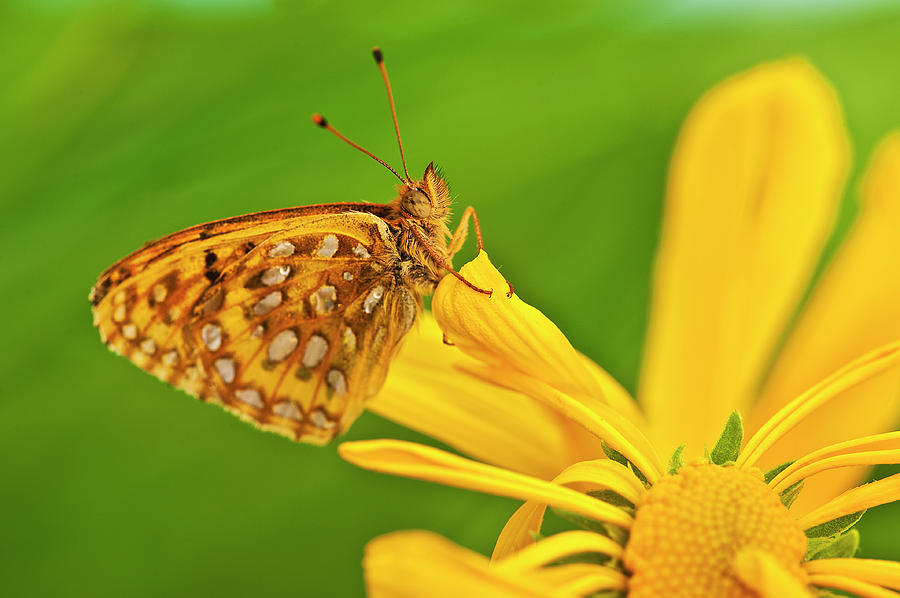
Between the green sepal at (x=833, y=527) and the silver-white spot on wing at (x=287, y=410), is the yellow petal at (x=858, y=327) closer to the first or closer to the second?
the green sepal at (x=833, y=527)

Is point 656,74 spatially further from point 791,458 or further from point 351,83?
point 791,458

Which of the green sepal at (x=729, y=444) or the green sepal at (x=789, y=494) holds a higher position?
the green sepal at (x=729, y=444)

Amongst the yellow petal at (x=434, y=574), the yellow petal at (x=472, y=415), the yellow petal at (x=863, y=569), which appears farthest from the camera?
the yellow petal at (x=472, y=415)

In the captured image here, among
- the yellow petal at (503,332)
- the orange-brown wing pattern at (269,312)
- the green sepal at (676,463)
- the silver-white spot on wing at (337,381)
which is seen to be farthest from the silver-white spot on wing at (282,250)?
the green sepal at (676,463)

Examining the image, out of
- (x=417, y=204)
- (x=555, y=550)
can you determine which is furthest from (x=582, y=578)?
(x=417, y=204)

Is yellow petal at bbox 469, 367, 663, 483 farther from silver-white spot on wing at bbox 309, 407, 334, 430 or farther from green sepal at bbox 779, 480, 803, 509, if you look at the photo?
silver-white spot on wing at bbox 309, 407, 334, 430

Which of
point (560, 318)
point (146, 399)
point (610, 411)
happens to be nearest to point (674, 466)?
point (610, 411)

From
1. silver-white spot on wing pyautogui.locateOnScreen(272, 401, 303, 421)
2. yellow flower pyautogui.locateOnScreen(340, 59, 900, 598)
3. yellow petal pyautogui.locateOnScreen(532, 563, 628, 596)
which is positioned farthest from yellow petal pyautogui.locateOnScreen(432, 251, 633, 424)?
silver-white spot on wing pyautogui.locateOnScreen(272, 401, 303, 421)
